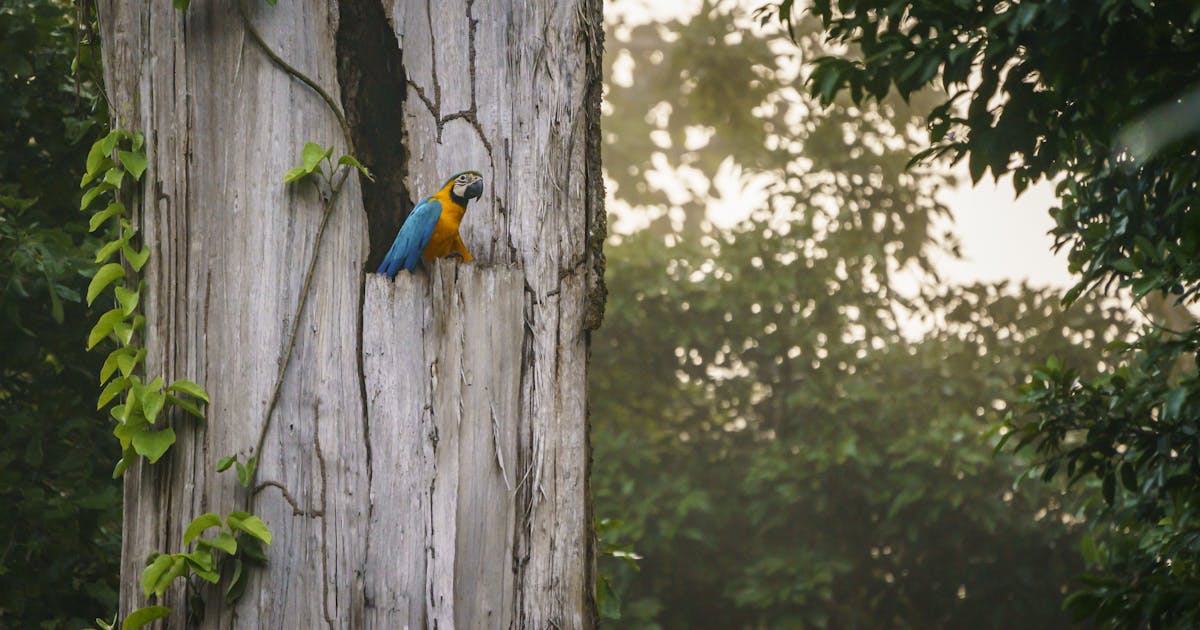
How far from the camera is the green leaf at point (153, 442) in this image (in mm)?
2316

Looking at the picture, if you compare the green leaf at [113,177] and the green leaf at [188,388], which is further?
the green leaf at [113,177]

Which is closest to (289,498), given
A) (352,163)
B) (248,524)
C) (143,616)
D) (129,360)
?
(248,524)

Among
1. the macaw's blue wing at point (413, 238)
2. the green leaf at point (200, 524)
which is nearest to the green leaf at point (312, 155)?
the macaw's blue wing at point (413, 238)

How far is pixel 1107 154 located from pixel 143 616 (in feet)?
11.6

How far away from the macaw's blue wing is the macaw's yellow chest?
0.04ft

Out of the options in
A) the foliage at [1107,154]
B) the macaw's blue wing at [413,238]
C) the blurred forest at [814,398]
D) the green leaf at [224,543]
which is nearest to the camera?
the green leaf at [224,543]

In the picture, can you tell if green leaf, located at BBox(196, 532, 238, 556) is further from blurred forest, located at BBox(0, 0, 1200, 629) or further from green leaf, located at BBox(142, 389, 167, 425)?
blurred forest, located at BBox(0, 0, 1200, 629)

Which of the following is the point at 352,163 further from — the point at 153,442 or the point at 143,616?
the point at 143,616

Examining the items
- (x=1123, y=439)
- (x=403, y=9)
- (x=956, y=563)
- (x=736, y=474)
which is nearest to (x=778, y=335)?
(x=736, y=474)

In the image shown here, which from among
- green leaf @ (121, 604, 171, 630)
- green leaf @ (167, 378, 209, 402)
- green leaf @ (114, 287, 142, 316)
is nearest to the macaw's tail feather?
green leaf @ (167, 378, 209, 402)

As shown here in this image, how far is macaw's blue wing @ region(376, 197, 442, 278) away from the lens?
7.48 feet

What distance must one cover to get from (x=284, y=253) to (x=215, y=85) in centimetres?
43

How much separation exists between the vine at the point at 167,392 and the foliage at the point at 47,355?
1.83m

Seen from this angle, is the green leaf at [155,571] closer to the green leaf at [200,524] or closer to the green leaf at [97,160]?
the green leaf at [200,524]
